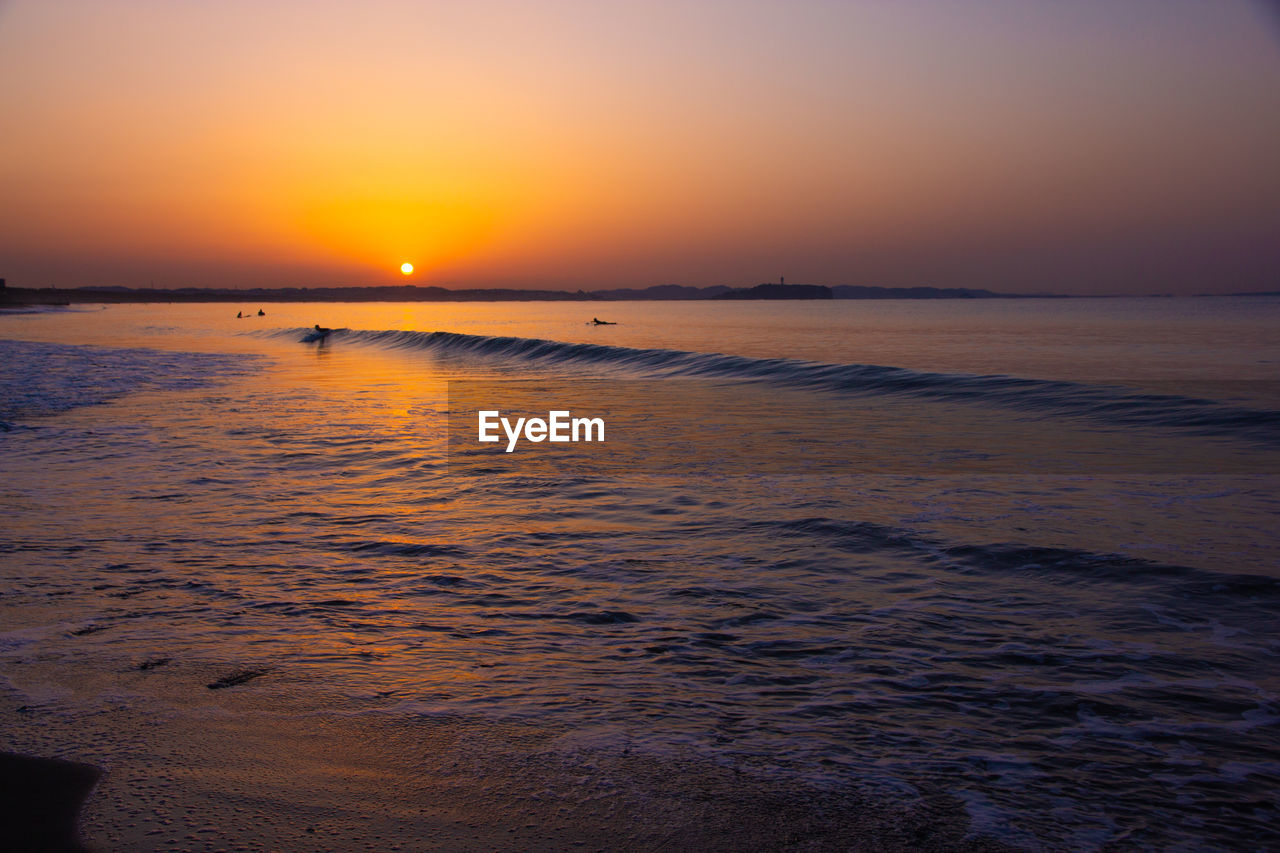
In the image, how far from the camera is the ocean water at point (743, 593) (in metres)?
4.07

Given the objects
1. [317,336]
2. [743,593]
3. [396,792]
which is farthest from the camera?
[317,336]

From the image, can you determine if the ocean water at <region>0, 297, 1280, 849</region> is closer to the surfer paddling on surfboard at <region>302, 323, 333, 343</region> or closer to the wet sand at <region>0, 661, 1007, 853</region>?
the wet sand at <region>0, 661, 1007, 853</region>

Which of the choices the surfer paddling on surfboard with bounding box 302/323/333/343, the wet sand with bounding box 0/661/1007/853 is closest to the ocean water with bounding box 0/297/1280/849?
the wet sand with bounding box 0/661/1007/853

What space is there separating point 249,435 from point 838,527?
11.3 meters

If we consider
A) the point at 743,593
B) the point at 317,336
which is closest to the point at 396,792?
the point at 743,593

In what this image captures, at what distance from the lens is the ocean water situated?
407 centimetres

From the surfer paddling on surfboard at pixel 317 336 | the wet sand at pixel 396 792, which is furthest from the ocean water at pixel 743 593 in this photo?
the surfer paddling on surfboard at pixel 317 336

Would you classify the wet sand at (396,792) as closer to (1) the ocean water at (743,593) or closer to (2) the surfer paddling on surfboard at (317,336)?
(1) the ocean water at (743,593)

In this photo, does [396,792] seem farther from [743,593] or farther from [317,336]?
[317,336]

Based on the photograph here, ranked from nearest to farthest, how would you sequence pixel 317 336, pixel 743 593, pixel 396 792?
pixel 396 792 < pixel 743 593 < pixel 317 336

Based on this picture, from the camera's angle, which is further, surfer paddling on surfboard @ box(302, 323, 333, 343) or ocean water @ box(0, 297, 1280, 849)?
surfer paddling on surfboard @ box(302, 323, 333, 343)

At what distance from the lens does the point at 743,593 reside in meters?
6.43

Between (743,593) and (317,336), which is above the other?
(317,336)

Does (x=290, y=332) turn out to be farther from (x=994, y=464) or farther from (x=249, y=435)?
(x=994, y=464)
